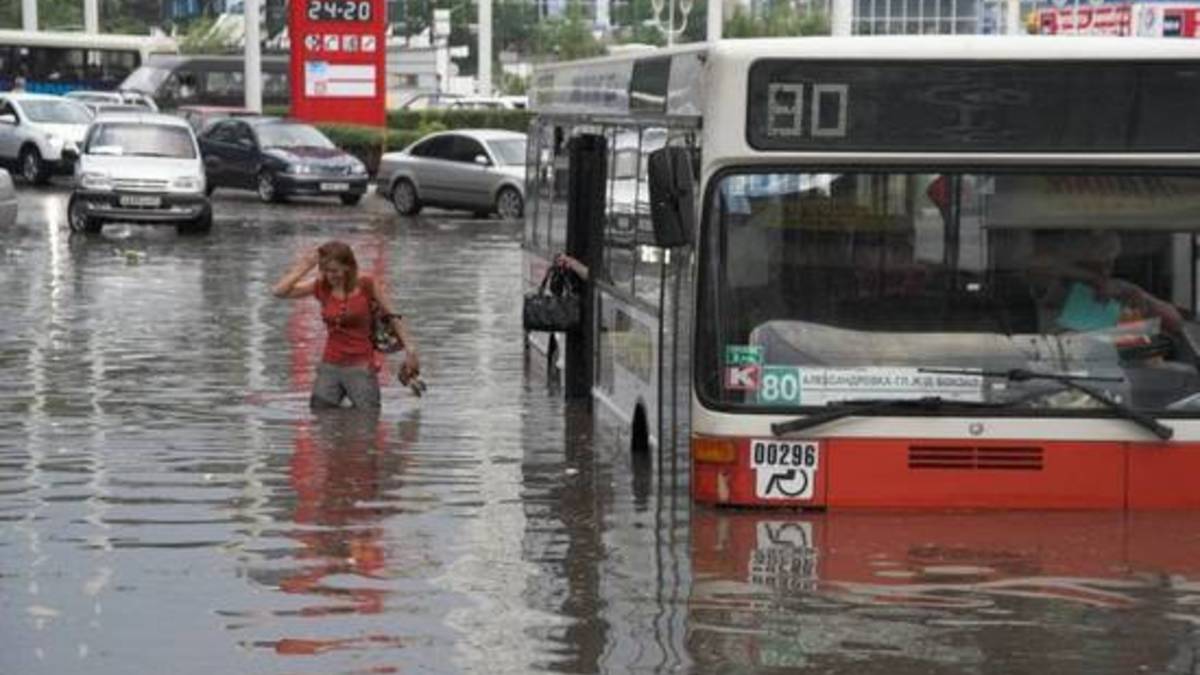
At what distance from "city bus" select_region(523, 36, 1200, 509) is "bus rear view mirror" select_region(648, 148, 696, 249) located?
1cm

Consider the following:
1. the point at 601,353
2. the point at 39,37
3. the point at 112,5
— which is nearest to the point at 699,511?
the point at 601,353

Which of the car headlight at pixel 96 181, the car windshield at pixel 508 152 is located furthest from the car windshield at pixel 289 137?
the car headlight at pixel 96 181

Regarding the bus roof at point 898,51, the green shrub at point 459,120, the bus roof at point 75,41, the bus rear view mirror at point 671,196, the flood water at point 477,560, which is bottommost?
the green shrub at point 459,120

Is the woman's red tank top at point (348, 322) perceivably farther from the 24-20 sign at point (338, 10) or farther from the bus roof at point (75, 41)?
the bus roof at point (75, 41)

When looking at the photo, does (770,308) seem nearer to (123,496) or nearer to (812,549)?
(812,549)

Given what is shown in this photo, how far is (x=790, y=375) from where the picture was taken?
10.1 m

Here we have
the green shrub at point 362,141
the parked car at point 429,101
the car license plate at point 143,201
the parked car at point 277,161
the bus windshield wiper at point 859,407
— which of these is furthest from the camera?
the parked car at point 429,101

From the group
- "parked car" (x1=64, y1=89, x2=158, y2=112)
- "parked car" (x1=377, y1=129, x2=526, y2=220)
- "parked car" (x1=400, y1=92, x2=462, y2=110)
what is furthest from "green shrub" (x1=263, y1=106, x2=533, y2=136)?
"parked car" (x1=377, y1=129, x2=526, y2=220)

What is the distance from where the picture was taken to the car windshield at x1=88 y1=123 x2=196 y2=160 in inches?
1338

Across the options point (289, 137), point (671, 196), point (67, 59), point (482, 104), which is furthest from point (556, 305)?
point (67, 59)

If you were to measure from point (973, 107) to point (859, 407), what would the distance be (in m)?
1.32

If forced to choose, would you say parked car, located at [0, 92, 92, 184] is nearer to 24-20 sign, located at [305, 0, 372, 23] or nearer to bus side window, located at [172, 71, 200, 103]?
24-20 sign, located at [305, 0, 372, 23]

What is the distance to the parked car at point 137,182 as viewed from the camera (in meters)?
33.2

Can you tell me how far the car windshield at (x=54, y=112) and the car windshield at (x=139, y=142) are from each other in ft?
41.2
